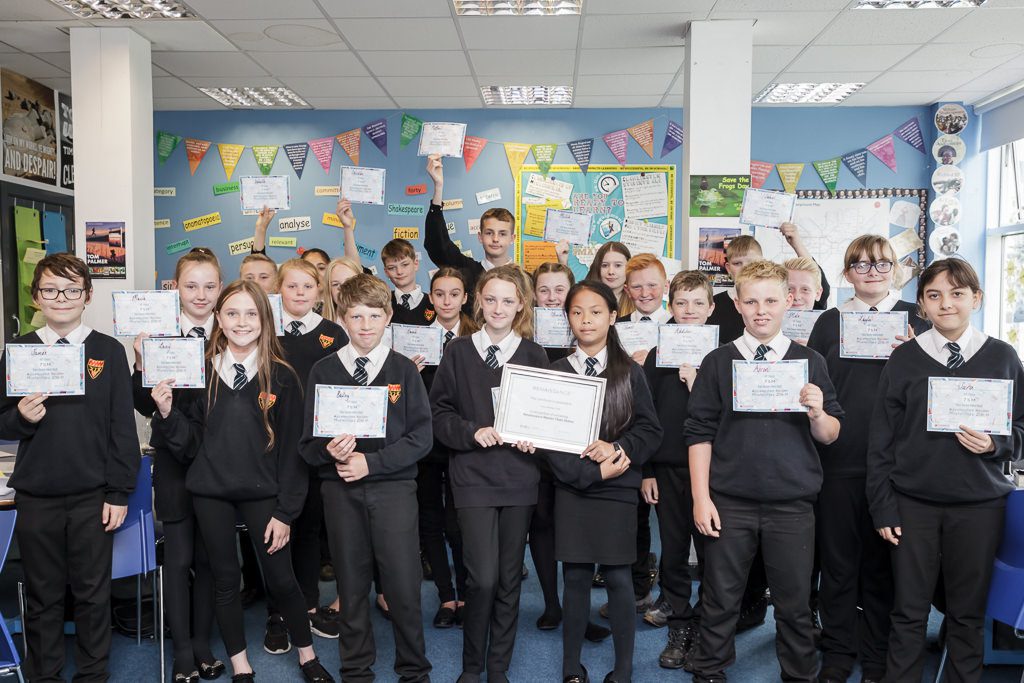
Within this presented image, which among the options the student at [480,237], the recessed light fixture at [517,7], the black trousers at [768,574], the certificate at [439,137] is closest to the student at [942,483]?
the black trousers at [768,574]

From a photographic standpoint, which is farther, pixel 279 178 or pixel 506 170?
pixel 506 170

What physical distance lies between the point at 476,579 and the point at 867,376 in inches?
58.9

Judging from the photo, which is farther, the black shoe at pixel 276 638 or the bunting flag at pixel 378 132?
the bunting flag at pixel 378 132

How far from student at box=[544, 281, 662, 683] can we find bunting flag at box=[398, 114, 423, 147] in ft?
14.5

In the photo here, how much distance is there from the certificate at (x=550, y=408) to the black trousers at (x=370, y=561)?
16.9 inches

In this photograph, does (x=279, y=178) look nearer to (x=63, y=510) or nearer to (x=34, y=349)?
(x=34, y=349)

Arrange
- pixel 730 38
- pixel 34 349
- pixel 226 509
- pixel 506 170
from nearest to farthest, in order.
→ pixel 34 349 < pixel 226 509 < pixel 730 38 < pixel 506 170

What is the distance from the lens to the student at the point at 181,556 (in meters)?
2.54

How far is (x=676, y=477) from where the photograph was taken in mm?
2852

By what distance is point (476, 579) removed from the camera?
2510 mm

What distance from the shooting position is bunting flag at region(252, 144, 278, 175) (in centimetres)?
657

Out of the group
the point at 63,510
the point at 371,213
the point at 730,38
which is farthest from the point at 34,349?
the point at 371,213

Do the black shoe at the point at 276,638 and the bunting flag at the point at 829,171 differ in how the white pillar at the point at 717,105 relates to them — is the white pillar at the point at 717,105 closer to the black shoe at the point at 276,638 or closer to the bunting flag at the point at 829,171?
the bunting flag at the point at 829,171

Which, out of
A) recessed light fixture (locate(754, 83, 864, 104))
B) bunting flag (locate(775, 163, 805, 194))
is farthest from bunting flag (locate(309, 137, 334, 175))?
bunting flag (locate(775, 163, 805, 194))
